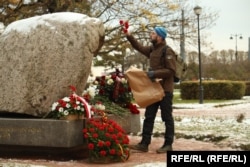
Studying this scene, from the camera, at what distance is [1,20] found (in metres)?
15.8

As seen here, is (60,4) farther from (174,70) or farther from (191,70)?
(191,70)

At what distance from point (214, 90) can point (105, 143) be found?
856 inches

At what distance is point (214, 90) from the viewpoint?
2714 centimetres

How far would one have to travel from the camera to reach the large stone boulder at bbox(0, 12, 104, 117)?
681 cm

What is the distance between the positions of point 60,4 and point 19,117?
9422 millimetres

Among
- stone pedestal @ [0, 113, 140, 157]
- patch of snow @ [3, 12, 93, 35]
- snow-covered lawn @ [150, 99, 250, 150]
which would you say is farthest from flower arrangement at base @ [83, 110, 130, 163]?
snow-covered lawn @ [150, 99, 250, 150]

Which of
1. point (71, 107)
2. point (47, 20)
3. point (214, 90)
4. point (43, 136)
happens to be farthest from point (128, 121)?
point (214, 90)

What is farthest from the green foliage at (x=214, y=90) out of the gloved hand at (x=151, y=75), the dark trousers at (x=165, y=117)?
the gloved hand at (x=151, y=75)

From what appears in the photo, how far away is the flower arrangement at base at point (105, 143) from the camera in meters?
6.20

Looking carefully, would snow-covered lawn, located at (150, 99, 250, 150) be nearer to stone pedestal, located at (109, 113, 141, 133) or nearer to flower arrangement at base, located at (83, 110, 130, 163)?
stone pedestal, located at (109, 113, 141, 133)

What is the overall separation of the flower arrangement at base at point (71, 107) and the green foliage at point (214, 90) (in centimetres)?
2054

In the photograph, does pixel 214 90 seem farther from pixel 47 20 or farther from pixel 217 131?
pixel 47 20

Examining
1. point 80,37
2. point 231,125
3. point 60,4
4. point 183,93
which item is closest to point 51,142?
point 80,37

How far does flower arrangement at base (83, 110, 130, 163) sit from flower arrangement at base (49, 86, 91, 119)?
0.92 ft
